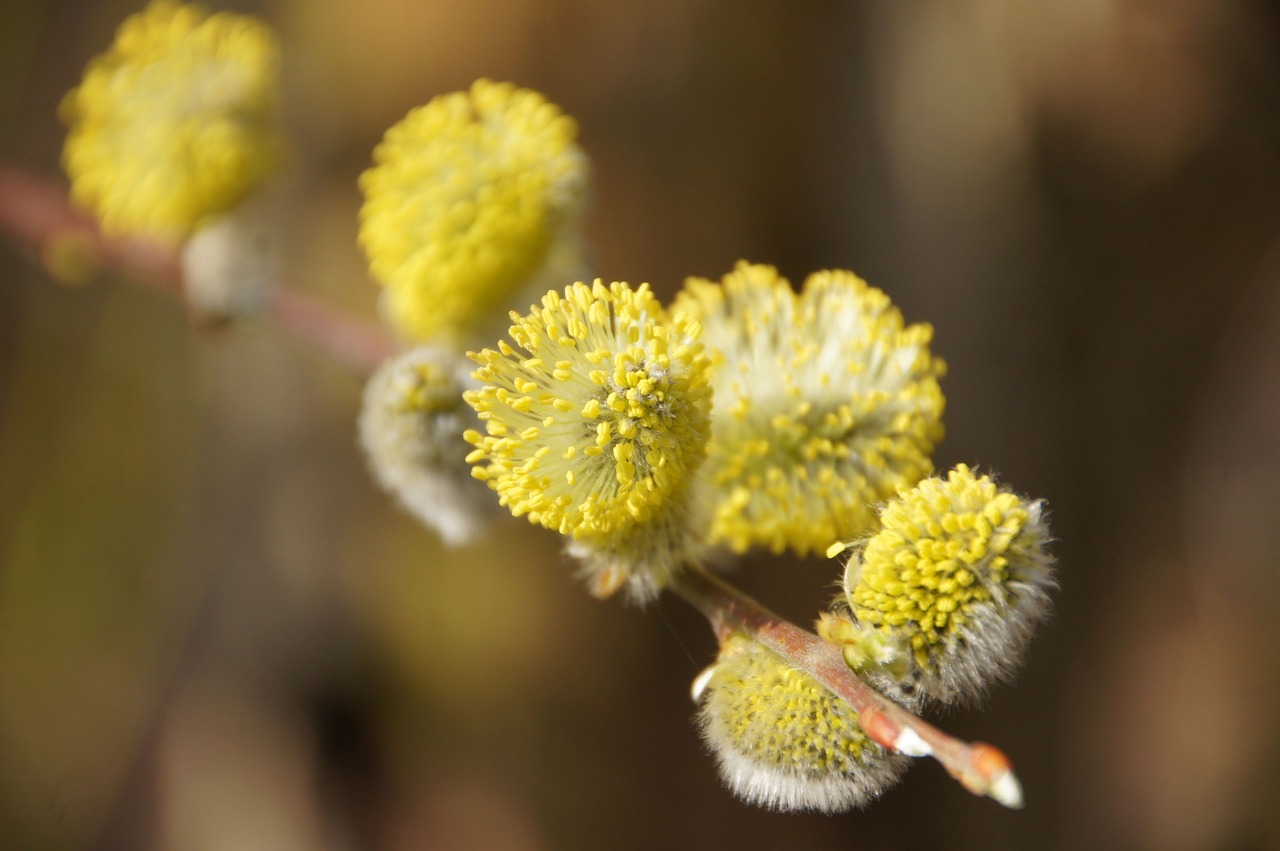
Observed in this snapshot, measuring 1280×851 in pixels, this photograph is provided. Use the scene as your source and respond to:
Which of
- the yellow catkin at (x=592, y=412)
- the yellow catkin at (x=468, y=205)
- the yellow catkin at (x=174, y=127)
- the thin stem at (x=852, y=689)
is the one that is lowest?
the thin stem at (x=852, y=689)

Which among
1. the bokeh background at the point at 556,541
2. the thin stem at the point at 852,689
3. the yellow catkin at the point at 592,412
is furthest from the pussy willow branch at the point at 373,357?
the bokeh background at the point at 556,541

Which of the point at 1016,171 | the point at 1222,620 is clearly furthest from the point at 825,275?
the point at 1222,620

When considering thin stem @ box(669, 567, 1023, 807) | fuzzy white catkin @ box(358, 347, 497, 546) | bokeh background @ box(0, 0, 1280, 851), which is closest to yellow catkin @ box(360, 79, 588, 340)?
fuzzy white catkin @ box(358, 347, 497, 546)

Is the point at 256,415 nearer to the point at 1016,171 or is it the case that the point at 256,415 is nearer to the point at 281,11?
the point at 281,11

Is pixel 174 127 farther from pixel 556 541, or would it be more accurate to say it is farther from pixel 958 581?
pixel 958 581

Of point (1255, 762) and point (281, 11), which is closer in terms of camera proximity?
point (1255, 762)

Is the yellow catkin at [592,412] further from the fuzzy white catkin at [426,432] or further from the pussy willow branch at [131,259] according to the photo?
the pussy willow branch at [131,259]

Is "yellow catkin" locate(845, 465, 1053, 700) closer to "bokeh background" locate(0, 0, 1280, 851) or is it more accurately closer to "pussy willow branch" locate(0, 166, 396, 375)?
"pussy willow branch" locate(0, 166, 396, 375)

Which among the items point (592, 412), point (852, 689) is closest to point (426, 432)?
point (592, 412)
